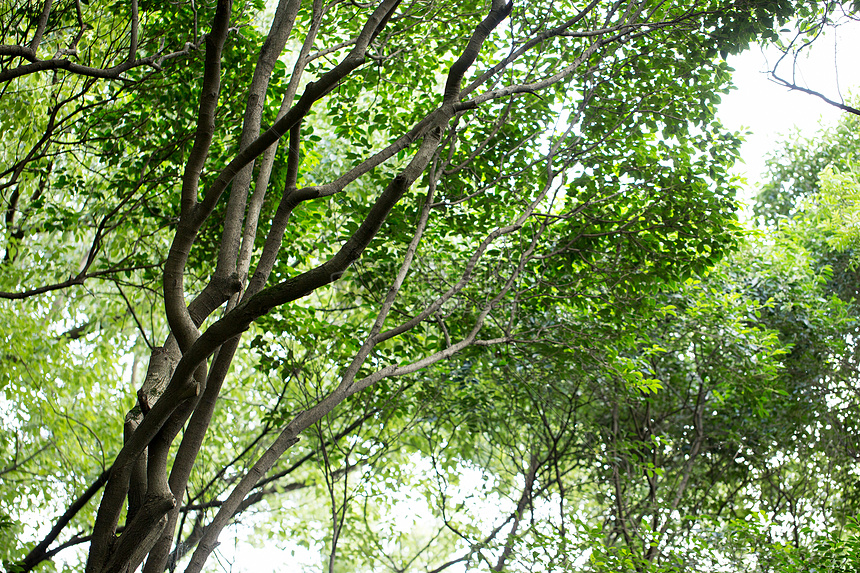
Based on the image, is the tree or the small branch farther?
the tree

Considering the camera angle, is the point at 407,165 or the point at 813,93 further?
the point at 407,165

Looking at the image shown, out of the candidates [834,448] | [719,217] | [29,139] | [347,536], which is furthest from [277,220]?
[834,448]

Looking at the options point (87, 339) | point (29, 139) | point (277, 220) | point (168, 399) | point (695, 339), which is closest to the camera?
point (168, 399)

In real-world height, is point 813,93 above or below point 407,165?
below

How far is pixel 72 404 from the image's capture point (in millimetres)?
7160

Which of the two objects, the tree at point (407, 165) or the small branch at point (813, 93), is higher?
the tree at point (407, 165)

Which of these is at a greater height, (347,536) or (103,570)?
(347,536)

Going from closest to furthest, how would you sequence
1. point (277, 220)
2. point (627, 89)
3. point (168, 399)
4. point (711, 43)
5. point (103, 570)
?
1. point (168, 399)
2. point (103, 570)
3. point (277, 220)
4. point (711, 43)
5. point (627, 89)

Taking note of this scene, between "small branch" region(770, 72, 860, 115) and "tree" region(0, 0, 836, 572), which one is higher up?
"tree" region(0, 0, 836, 572)

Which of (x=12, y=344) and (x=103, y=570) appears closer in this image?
(x=103, y=570)

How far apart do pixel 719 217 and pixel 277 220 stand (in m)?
3.46

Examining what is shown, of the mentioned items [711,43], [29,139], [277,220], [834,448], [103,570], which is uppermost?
[29,139]

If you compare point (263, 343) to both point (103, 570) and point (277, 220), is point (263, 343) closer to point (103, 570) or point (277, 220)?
point (277, 220)

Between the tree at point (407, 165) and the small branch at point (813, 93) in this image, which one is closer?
the small branch at point (813, 93)
